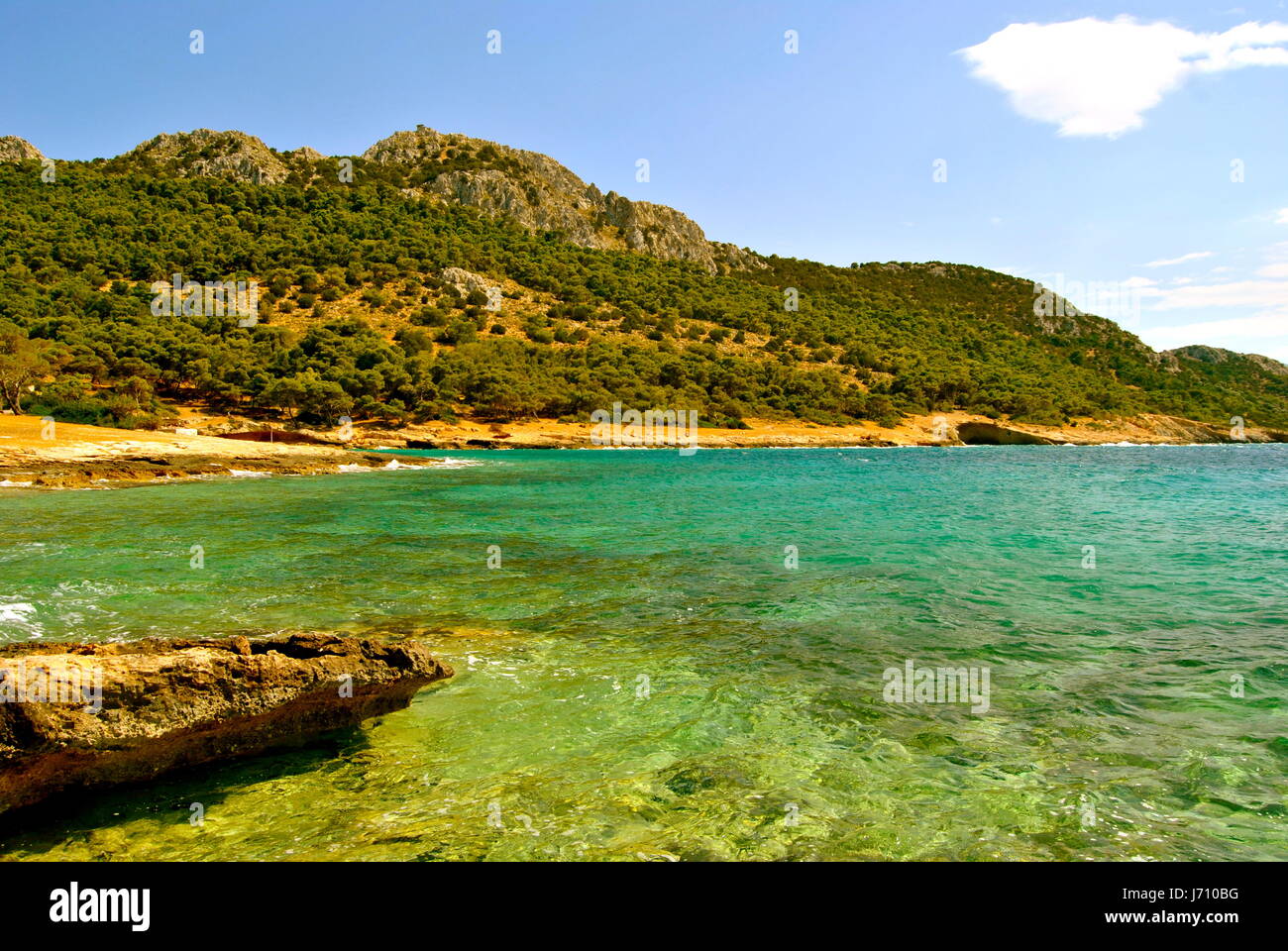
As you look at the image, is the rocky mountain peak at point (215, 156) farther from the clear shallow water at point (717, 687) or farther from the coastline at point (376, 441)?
the clear shallow water at point (717, 687)

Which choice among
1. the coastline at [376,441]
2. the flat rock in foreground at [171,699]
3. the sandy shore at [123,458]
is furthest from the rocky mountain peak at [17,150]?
the flat rock in foreground at [171,699]

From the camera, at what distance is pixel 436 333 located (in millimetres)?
97562

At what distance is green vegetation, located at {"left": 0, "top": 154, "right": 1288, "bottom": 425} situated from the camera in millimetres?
72625

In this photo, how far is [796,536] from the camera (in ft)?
63.5

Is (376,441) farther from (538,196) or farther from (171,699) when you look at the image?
(538,196)

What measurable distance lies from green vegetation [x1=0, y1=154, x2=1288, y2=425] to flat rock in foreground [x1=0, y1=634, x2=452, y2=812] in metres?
59.6

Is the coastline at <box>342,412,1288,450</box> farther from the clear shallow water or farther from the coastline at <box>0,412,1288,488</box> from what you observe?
the clear shallow water

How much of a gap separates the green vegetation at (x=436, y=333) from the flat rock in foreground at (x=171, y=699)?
59557mm

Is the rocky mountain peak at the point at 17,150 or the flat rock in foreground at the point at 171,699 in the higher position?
the rocky mountain peak at the point at 17,150

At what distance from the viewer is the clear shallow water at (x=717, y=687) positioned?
471cm

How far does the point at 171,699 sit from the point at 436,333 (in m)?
98.8

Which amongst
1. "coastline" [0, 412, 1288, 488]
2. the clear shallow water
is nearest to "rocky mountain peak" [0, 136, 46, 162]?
"coastline" [0, 412, 1288, 488]
